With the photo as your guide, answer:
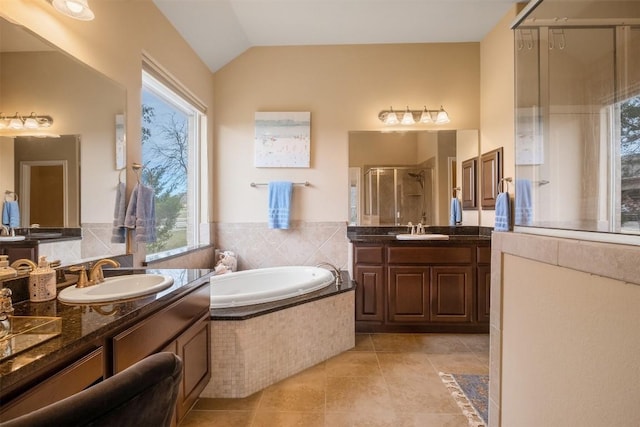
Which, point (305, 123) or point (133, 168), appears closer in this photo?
point (133, 168)

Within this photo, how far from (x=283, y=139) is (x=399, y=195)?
4.80ft

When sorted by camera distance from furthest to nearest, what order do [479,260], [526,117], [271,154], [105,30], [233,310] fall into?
1. [271,154]
2. [479,260]
3. [233,310]
4. [105,30]
5. [526,117]

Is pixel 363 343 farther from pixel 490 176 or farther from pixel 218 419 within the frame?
pixel 490 176

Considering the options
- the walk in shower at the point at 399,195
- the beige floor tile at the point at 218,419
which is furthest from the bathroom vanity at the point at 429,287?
the beige floor tile at the point at 218,419

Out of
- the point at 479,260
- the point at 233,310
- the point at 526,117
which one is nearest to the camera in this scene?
the point at 526,117

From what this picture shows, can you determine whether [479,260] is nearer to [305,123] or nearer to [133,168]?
→ [305,123]

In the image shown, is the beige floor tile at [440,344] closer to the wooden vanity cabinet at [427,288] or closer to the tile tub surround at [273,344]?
the wooden vanity cabinet at [427,288]

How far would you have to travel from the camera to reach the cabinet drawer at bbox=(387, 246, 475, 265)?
9.48 ft

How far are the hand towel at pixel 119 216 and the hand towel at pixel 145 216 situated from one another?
0.08 meters

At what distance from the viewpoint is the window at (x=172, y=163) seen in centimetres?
255

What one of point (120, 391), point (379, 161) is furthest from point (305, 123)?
point (120, 391)

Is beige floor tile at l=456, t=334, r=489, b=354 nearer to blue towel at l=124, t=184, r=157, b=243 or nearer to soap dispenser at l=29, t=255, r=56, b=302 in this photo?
blue towel at l=124, t=184, r=157, b=243

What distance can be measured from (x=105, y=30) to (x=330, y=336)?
8.57ft

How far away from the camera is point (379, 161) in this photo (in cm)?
338
